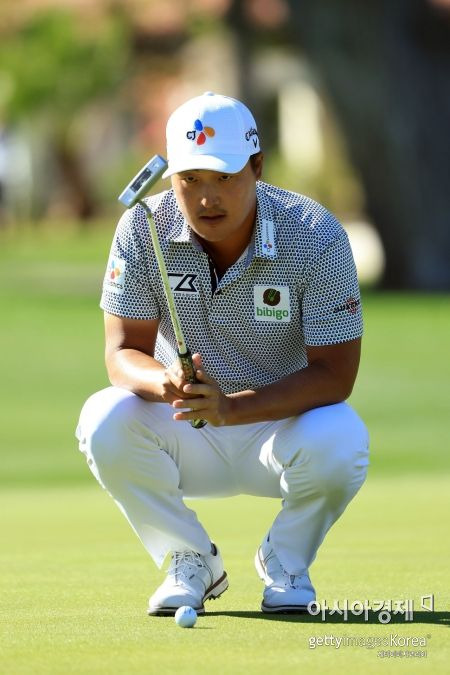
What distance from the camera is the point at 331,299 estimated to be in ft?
16.1

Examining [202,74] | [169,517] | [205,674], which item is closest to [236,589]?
[169,517]

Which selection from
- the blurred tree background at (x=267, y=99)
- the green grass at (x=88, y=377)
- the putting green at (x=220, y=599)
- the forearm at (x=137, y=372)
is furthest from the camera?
the blurred tree background at (x=267, y=99)

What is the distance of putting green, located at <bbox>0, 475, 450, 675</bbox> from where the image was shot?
13.0 feet

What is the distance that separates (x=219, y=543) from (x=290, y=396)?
171 cm

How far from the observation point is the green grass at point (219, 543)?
405 cm

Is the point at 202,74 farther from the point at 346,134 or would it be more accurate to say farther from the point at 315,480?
the point at 315,480

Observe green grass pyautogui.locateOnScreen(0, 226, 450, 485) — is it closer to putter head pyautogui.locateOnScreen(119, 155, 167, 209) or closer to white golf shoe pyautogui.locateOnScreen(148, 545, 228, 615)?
white golf shoe pyautogui.locateOnScreen(148, 545, 228, 615)

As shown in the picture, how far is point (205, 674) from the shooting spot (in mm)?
3775

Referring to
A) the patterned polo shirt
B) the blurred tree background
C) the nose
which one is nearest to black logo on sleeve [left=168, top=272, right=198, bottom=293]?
the patterned polo shirt

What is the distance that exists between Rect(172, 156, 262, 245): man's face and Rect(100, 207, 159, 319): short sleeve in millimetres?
204

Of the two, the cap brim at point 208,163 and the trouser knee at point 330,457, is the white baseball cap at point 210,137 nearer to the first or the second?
the cap brim at point 208,163

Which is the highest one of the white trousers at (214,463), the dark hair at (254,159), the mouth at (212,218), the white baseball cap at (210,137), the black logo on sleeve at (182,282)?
the white baseball cap at (210,137)

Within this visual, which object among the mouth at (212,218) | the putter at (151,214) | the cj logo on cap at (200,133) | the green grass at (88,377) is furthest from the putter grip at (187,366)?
the green grass at (88,377)

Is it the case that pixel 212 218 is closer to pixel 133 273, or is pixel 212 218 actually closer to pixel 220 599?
pixel 133 273
